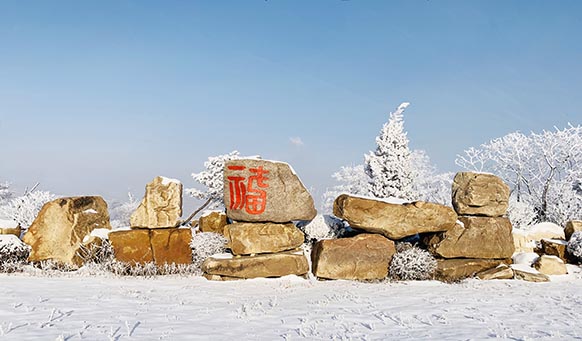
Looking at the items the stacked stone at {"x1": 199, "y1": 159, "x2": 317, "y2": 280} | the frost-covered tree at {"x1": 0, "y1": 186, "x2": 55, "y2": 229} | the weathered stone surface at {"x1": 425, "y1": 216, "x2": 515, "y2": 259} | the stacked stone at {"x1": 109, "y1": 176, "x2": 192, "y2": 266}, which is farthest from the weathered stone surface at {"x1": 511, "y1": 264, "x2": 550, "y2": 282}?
the frost-covered tree at {"x1": 0, "y1": 186, "x2": 55, "y2": 229}

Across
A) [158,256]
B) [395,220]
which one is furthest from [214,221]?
[395,220]

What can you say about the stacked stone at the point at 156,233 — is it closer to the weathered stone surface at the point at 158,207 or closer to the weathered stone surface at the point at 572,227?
the weathered stone surface at the point at 158,207

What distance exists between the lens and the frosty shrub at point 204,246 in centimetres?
1181

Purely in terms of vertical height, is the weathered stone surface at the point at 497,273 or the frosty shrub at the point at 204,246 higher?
the frosty shrub at the point at 204,246

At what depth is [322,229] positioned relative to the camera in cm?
1245

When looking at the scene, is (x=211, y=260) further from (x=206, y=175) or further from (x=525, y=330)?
(x=206, y=175)

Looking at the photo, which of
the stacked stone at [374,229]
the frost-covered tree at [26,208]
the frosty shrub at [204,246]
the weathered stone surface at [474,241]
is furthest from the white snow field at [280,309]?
the frost-covered tree at [26,208]

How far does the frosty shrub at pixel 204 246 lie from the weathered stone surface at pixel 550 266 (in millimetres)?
8561

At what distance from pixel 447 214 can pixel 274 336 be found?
7.03 m

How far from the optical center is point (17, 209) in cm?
1856

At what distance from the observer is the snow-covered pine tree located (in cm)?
2150

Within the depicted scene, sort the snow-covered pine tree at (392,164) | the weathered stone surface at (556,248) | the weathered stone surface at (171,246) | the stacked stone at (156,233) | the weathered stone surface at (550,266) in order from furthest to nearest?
the snow-covered pine tree at (392,164), the weathered stone surface at (556,248), the weathered stone surface at (171,246), the stacked stone at (156,233), the weathered stone surface at (550,266)

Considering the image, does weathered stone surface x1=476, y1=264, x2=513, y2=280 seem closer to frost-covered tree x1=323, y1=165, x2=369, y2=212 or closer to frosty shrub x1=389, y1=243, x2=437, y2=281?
frosty shrub x1=389, y1=243, x2=437, y2=281

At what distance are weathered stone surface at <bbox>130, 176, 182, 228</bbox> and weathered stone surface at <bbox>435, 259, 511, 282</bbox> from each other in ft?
23.6
